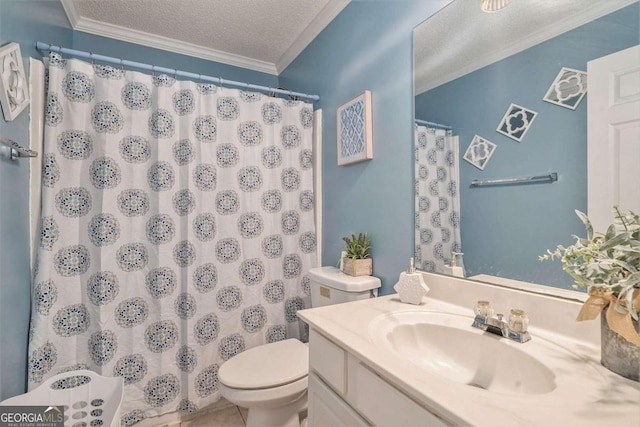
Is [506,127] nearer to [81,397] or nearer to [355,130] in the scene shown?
A: [355,130]

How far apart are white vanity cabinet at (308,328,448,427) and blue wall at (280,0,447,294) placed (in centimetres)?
59

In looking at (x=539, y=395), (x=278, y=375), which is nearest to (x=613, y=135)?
(x=539, y=395)

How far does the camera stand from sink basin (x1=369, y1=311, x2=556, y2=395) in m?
0.67

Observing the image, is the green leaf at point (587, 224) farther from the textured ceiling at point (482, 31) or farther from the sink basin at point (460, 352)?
the textured ceiling at point (482, 31)

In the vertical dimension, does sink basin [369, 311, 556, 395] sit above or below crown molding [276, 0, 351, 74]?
below

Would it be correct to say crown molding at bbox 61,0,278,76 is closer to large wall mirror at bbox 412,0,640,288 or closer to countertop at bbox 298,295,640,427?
large wall mirror at bbox 412,0,640,288

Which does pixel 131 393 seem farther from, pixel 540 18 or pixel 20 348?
pixel 540 18

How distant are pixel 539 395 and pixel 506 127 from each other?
0.74 m

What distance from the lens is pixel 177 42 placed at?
2.18m

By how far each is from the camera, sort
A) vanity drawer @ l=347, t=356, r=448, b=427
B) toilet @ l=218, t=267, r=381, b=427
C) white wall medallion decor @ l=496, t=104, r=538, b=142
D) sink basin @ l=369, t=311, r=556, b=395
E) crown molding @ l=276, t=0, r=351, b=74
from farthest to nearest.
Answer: crown molding @ l=276, t=0, r=351, b=74 → toilet @ l=218, t=267, r=381, b=427 → white wall medallion decor @ l=496, t=104, r=538, b=142 → sink basin @ l=369, t=311, r=556, b=395 → vanity drawer @ l=347, t=356, r=448, b=427

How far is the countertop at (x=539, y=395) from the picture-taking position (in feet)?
1.47

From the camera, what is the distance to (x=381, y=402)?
633 mm

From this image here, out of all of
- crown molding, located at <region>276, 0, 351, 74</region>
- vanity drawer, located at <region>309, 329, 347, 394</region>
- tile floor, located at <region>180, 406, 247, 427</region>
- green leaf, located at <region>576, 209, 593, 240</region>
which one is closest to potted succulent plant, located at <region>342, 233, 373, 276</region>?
vanity drawer, located at <region>309, 329, 347, 394</region>

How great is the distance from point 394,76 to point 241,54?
5.31ft
